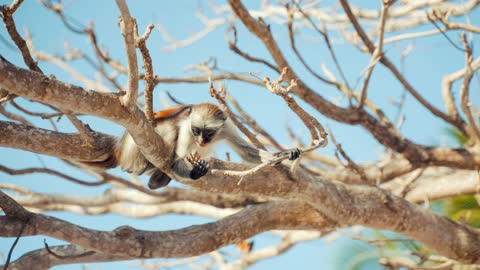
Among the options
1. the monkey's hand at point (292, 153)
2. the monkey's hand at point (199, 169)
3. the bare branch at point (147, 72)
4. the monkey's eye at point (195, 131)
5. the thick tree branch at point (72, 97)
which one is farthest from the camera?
the monkey's eye at point (195, 131)

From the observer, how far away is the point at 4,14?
153 inches

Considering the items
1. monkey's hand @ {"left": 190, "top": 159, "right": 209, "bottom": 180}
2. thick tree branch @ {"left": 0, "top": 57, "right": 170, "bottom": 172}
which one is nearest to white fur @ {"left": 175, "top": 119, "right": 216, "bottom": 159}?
monkey's hand @ {"left": 190, "top": 159, "right": 209, "bottom": 180}

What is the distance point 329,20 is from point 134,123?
8251 millimetres

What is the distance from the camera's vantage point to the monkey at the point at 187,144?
518 cm

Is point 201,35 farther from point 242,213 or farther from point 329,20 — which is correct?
point 242,213

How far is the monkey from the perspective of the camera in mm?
5184

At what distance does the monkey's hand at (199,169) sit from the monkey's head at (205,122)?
2.06 ft

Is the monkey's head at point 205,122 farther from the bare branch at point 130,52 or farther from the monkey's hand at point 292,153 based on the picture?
the bare branch at point 130,52

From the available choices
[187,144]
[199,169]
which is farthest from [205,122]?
[199,169]

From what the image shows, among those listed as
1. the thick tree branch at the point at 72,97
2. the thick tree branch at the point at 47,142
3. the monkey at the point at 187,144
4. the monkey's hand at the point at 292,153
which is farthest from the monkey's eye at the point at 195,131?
the thick tree branch at the point at 72,97

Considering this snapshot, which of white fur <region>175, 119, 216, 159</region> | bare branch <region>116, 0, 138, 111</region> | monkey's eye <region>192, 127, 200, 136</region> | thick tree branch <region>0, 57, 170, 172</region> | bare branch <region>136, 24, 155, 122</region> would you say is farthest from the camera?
monkey's eye <region>192, 127, 200, 136</region>

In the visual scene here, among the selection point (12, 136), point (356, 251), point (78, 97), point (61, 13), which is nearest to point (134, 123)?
point (78, 97)

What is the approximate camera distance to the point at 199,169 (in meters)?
5.00

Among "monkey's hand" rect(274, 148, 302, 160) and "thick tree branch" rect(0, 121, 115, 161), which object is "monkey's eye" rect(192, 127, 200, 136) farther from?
"thick tree branch" rect(0, 121, 115, 161)
